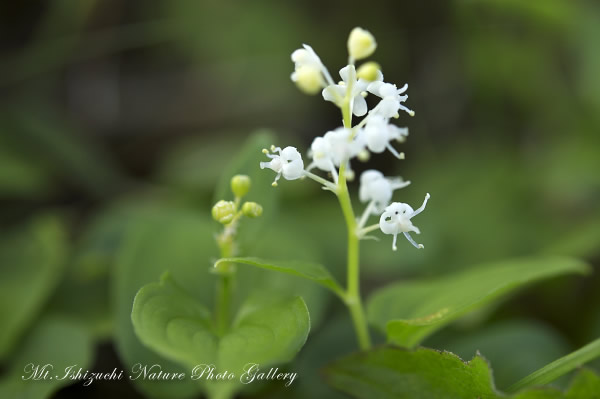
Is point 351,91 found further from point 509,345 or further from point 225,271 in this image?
point 509,345

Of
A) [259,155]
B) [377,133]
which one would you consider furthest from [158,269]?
[377,133]

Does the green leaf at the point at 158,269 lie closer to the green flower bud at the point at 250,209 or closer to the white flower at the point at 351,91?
the green flower bud at the point at 250,209

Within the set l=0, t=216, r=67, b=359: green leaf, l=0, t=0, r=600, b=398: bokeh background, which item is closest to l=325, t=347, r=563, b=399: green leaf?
l=0, t=0, r=600, b=398: bokeh background

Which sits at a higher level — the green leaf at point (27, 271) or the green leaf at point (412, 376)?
the green leaf at point (412, 376)

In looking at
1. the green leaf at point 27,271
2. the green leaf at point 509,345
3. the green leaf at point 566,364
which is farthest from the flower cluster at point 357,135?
the green leaf at point 27,271

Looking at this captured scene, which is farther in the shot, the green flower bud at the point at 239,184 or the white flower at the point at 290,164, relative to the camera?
the green flower bud at the point at 239,184

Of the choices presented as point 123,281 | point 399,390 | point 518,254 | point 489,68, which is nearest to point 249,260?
point 399,390

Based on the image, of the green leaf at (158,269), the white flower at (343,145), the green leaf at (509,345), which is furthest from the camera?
the green leaf at (509,345)

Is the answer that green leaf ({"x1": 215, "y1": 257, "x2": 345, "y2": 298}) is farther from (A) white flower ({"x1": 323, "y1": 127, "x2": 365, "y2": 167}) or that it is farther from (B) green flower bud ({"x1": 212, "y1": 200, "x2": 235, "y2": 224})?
(A) white flower ({"x1": 323, "y1": 127, "x2": 365, "y2": 167})
